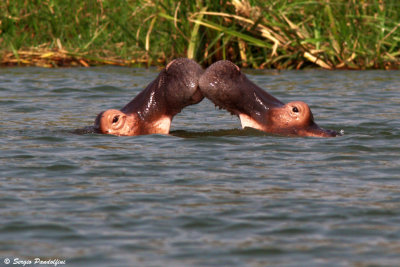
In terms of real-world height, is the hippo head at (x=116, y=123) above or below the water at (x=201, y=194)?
above

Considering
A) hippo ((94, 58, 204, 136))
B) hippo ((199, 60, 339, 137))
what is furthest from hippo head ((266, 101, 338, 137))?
hippo ((94, 58, 204, 136))

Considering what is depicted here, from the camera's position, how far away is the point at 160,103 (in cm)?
645

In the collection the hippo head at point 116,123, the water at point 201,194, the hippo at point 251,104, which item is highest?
the hippo at point 251,104

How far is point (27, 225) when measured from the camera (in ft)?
14.6

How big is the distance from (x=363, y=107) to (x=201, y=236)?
5496 millimetres

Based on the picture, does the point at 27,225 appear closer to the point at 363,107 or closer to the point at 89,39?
the point at 363,107

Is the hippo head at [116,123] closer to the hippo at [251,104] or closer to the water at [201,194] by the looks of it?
the water at [201,194]

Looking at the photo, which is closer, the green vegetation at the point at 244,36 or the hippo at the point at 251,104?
the hippo at the point at 251,104

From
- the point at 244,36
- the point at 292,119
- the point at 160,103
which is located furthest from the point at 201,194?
the point at 244,36

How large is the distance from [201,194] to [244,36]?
7.54 metres

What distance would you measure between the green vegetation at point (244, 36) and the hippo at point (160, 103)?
18.1ft

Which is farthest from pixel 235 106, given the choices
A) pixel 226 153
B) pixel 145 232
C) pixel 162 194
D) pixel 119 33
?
pixel 119 33

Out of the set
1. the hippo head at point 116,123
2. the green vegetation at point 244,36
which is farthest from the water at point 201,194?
the green vegetation at point 244,36

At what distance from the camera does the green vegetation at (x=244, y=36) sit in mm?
12523
